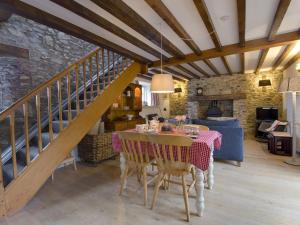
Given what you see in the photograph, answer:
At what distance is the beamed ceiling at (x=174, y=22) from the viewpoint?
217 centimetres

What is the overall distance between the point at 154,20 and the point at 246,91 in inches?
239

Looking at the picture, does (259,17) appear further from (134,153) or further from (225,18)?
(134,153)

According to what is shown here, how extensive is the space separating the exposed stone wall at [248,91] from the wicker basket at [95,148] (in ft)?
18.3

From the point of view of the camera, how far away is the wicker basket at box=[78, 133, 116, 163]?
3.79 m

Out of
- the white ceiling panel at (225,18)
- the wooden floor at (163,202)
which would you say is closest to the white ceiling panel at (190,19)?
the white ceiling panel at (225,18)

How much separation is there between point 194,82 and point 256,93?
101 inches

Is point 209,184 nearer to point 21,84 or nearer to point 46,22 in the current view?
point 46,22

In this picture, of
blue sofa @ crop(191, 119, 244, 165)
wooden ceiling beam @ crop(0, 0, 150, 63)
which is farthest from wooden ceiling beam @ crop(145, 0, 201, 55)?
blue sofa @ crop(191, 119, 244, 165)

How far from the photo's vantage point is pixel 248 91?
729 centimetres

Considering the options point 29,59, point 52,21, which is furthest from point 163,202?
point 29,59

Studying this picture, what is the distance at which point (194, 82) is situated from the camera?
27.5ft

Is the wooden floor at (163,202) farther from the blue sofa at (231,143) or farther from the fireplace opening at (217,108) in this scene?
the fireplace opening at (217,108)

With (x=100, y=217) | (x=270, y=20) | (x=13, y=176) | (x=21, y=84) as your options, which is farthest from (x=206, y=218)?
(x=21, y=84)

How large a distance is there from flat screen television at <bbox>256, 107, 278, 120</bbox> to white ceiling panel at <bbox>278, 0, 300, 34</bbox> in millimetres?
4193
